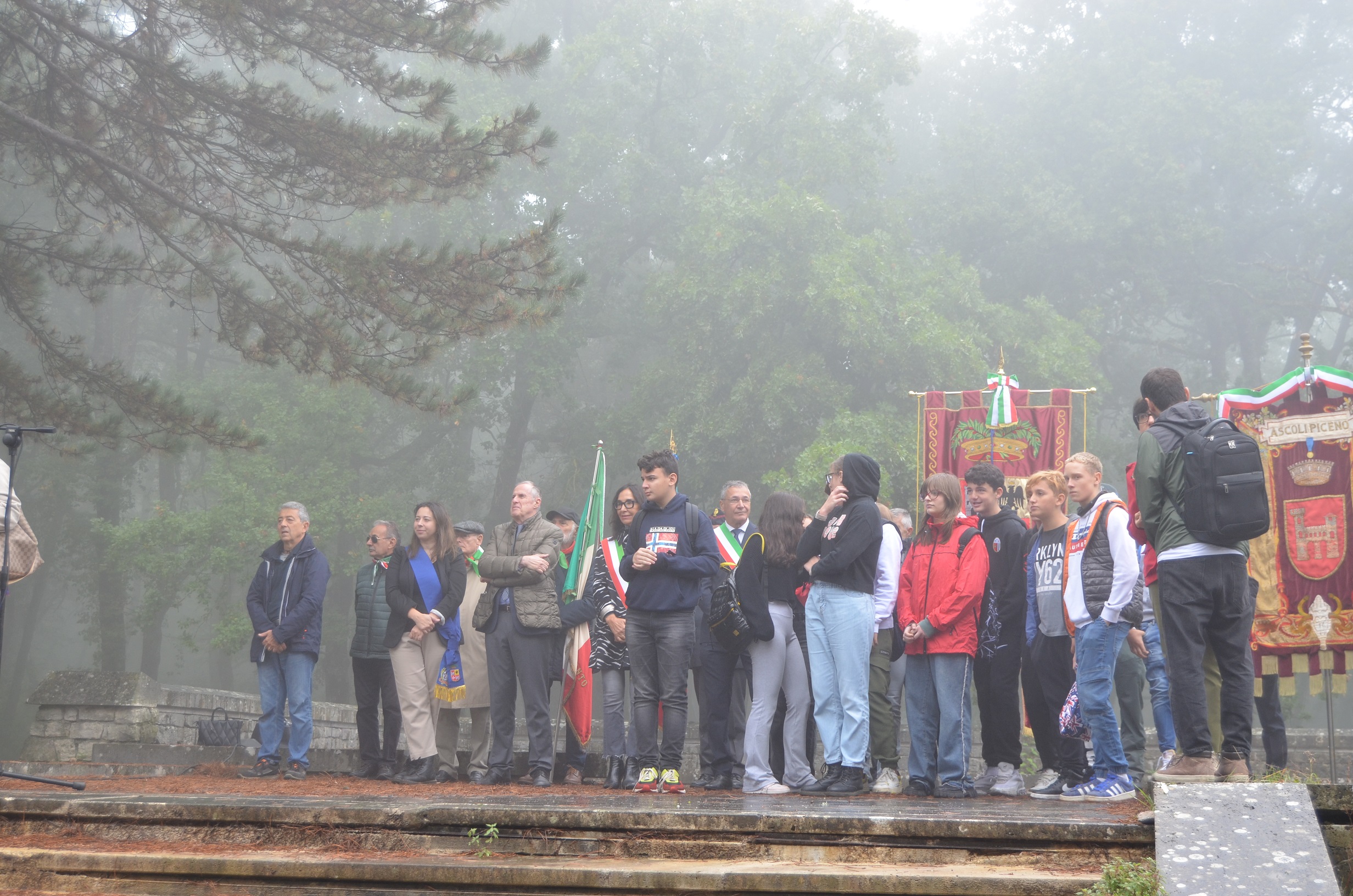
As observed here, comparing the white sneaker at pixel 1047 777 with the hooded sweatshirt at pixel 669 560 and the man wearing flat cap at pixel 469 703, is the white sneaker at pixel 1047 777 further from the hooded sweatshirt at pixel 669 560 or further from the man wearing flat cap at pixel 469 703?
the man wearing flat cap at pixel 469 703

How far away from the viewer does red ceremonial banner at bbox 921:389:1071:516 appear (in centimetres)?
1236

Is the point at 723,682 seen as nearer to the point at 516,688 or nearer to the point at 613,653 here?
the point at 613,653

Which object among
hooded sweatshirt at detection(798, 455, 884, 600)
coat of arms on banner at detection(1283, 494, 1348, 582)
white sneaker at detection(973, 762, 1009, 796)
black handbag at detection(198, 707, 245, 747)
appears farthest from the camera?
black handbag at detection(198, 707, 245, 747)

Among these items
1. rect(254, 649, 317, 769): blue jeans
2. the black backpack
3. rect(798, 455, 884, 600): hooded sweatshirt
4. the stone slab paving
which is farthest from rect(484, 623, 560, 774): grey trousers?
the stone slab paving

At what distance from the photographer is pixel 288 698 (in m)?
8.29

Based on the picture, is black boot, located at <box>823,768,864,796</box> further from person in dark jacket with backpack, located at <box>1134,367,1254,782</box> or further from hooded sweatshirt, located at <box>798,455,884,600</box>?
person in dark jacket with backpack, located at <box>1134,367,1254,782</box>

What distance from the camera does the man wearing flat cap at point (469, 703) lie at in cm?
821

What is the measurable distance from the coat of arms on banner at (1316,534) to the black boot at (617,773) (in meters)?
6.02

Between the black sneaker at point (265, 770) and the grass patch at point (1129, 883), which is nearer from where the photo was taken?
the grass patch at point (1129, 883)

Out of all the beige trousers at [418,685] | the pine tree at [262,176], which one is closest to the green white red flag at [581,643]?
the beige trousers at [418,685]

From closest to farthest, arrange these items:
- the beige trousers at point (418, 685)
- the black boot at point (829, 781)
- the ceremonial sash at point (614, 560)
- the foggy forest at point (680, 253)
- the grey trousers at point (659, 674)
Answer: the black boot at point (829, 781)
the grey trousers at point (659, 674)
the ceremonial sash at point (614, 560)
the beige trousers at point (418, 685)
the foggy forest at point (680, 253)

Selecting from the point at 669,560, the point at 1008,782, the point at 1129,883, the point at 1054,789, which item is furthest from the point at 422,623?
the point at 1129,883

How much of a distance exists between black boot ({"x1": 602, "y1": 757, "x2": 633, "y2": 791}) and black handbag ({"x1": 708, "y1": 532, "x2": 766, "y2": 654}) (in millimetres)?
1216

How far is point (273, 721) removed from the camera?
8305 millimetres
